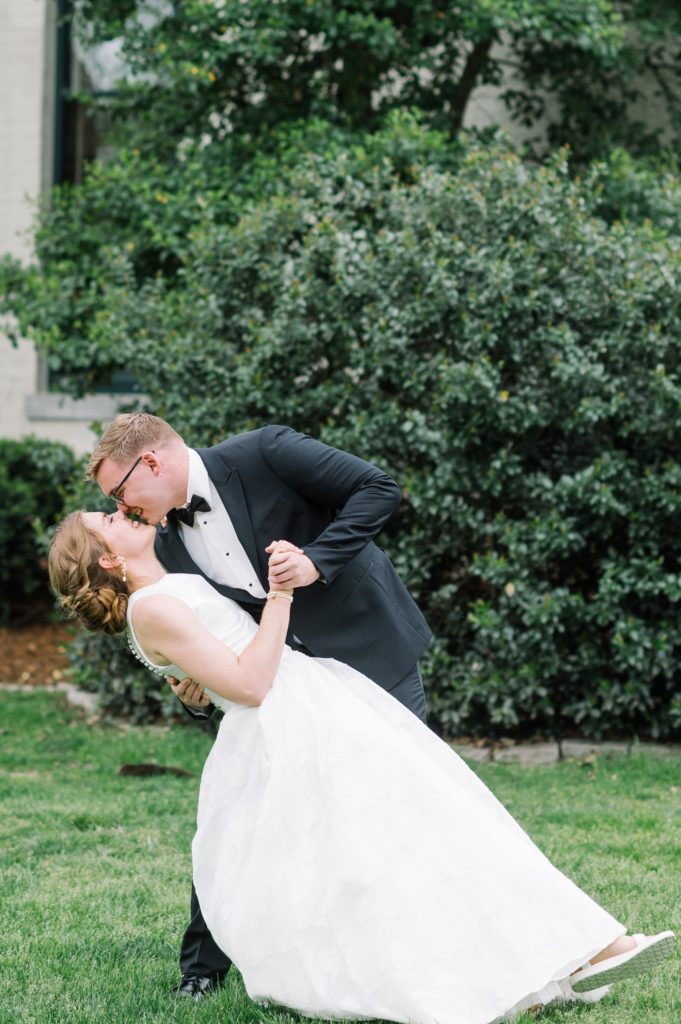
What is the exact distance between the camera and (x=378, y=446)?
7.00 m

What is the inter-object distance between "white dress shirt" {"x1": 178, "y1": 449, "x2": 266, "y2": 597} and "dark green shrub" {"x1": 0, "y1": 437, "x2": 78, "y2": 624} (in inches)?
248

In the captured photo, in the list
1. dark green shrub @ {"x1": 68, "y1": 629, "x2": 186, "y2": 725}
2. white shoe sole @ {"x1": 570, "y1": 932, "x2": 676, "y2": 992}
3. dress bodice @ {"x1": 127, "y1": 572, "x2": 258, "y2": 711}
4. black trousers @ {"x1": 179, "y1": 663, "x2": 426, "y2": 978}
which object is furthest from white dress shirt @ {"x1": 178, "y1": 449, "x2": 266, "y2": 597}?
dark green shrub @ {"x1": 68, "y1": 629, "x2": 186, "y2": 725}

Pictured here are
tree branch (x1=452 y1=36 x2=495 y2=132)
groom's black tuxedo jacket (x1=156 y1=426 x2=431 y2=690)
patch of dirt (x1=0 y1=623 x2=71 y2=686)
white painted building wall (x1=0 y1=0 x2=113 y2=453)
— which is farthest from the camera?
white painted building wall (x1=0 y1=0 x2=113 y2=453)

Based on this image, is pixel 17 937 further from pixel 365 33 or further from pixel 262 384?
pixel 365 33

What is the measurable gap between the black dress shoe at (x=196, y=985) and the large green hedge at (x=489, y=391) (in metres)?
3.40

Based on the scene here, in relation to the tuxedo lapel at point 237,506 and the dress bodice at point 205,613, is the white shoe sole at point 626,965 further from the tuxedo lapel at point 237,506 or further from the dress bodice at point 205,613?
the tuxedo lapel at point 237,506

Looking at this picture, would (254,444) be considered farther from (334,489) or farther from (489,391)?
(489,391)

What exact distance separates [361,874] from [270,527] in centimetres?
108

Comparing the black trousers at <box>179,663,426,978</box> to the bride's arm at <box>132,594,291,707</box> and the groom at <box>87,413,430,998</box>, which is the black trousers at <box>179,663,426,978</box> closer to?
the groom at <box>87,413,430,998</box>

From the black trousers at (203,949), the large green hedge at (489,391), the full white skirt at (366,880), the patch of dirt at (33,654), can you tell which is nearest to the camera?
the full white skirt at (366,880)

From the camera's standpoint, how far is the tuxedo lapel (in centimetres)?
370

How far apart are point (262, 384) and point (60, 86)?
6477mm

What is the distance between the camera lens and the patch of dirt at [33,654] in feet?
30.9

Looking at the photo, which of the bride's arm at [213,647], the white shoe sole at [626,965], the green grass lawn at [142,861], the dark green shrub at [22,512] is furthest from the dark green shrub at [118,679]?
the white shoe sole at [626,965]
